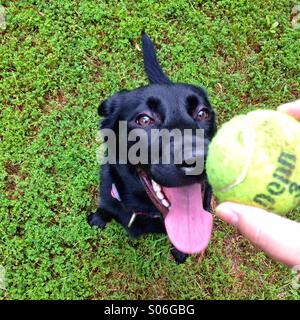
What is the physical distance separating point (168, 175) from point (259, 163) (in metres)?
0.75

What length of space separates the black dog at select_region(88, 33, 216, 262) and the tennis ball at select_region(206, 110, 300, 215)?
50 cm

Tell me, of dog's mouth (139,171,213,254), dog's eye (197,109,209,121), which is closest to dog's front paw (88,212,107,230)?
dog's mouth (139,171,213,254)

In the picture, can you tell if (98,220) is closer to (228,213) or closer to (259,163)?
(228,213)

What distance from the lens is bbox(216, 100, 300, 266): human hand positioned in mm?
1867

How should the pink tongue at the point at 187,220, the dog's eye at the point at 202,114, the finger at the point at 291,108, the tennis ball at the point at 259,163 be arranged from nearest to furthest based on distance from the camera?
the tennis ball at the point at 259,163 < the finger at the point at 291,108 < the pink tongue at the point at 187,220 < the dog's eye at the point at 202,114

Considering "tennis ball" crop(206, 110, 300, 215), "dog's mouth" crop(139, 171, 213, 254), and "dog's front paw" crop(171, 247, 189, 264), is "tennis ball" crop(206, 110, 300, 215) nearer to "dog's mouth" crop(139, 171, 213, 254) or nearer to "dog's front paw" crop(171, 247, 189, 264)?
"dog's mouth" crop(139, 171, 213, 254)

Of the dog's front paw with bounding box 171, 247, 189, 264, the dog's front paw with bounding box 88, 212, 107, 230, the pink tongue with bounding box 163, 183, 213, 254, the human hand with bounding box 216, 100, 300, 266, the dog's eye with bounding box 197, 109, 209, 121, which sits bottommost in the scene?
the dog's front paw with bounding box 171, 247, 189, 264

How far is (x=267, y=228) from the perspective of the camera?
6.17 ft

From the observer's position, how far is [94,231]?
3752 mm

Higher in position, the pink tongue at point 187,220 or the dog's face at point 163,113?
the dog's face at point 163,113

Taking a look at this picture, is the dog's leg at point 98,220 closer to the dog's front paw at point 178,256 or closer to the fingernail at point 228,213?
the dog's front paw at point 178,256

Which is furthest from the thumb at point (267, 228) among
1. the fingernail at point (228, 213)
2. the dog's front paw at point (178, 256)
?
the dog's front paw at point (178, 256)

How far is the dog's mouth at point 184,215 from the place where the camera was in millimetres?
2705

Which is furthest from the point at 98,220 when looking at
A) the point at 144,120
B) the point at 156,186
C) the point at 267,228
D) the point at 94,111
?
the point at 267,228
